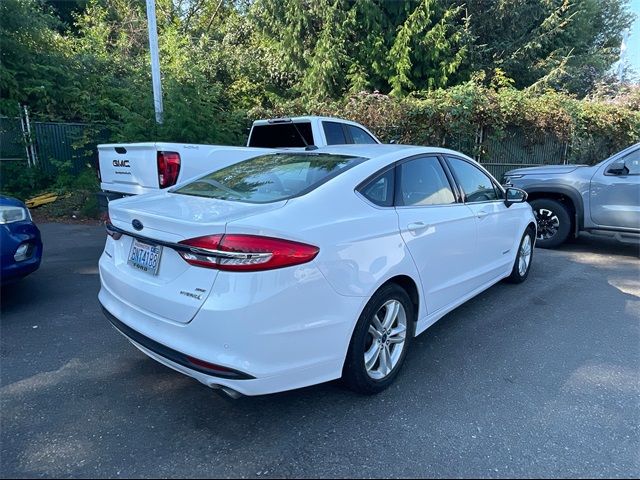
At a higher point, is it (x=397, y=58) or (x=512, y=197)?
(x=397, y=58)

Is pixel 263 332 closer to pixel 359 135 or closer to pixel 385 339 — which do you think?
pixel 385 339

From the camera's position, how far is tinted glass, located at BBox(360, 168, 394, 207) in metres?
2.90

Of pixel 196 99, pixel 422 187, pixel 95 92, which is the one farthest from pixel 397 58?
pixel 422 187

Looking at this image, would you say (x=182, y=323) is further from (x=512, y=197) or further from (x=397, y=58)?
(x=397, y=58)

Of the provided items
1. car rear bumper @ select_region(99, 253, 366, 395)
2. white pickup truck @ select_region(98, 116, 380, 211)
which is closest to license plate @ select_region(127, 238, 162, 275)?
car rear bumper @ select_region(99, 253, 366, 395)

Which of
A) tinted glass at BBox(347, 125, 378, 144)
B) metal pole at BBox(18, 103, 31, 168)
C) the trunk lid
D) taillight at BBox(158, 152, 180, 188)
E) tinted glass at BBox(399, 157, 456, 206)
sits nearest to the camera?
the trunk lid

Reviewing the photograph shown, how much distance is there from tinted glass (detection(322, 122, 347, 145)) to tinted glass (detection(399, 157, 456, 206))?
11.8 ft

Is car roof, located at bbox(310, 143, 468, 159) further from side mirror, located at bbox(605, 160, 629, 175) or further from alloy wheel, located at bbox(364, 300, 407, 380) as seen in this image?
Answer: side mirror, located at bbox(605, 160, 629, 175)

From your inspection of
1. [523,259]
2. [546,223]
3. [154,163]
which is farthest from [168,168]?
[546,223]

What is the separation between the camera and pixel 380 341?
113 inches

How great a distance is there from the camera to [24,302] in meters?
4.27

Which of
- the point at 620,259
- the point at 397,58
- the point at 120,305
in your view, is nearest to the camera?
the point at 120,305

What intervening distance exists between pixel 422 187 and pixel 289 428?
200 centimetres

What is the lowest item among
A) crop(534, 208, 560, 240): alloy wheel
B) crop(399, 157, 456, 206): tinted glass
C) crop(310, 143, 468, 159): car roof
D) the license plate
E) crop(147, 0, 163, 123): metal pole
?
crop(534, 208, 560, 240): alloy wheel
